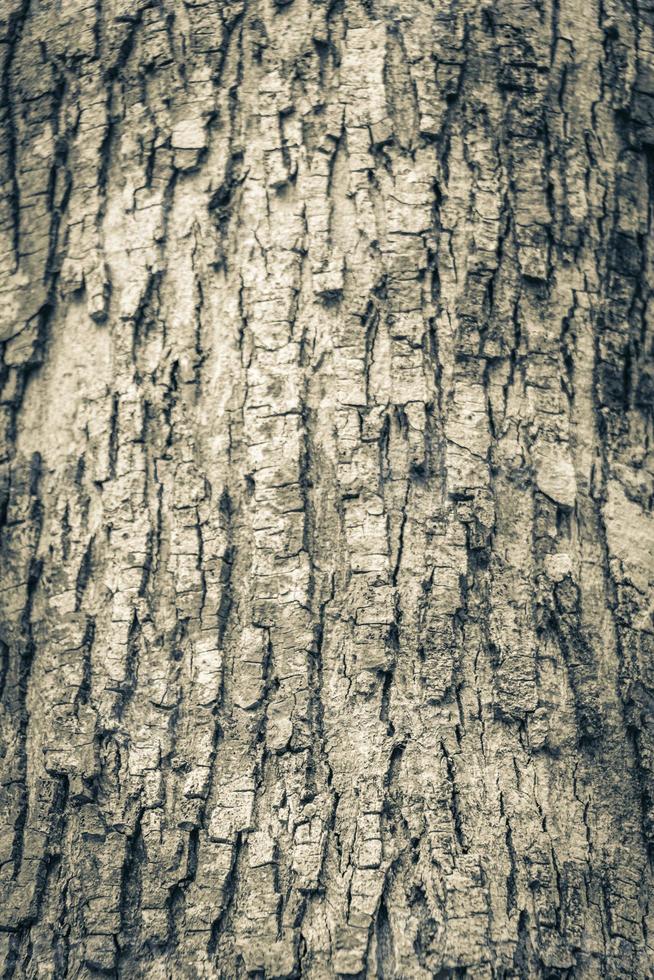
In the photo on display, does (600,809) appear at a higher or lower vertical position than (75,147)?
lower

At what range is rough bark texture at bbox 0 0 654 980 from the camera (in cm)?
153

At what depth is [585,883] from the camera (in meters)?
1.53

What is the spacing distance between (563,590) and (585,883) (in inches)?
19.8

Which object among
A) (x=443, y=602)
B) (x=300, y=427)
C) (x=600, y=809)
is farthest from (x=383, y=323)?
(x=600, y=809)

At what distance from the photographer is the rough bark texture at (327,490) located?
1.53 m

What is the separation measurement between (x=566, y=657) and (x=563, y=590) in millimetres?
122

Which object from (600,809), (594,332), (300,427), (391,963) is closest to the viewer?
(391,963)

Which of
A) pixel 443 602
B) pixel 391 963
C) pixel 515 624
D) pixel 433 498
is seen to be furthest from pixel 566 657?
pixel 391 963

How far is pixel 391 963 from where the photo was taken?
147 cm

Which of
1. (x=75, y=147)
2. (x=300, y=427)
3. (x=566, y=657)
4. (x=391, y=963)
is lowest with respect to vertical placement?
(x=391, y=963)

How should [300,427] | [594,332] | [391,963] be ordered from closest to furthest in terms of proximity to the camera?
1. [391,963]
2. [300,427]
3. [594,332]

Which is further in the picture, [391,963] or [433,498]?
[433,498]

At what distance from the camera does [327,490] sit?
167 cm

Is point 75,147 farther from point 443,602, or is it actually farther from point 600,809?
point 600,809
